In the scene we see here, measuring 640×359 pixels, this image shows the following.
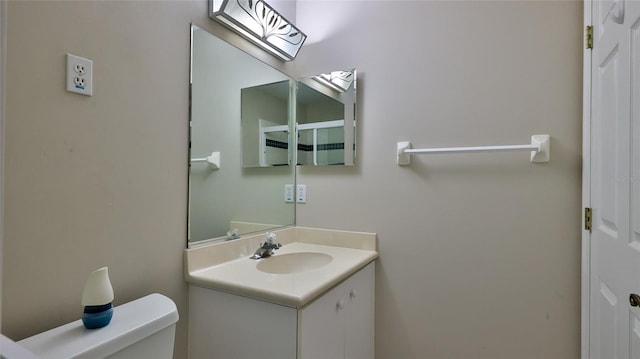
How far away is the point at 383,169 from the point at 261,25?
39.3 inches

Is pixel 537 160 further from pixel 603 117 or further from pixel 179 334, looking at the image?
pixel 179 334

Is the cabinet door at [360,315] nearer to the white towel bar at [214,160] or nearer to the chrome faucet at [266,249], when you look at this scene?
the chrome faucet at [266,249]

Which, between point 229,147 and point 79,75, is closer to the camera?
point 79,75

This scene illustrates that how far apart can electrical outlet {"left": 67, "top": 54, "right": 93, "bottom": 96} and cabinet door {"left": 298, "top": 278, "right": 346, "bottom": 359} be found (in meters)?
1.00

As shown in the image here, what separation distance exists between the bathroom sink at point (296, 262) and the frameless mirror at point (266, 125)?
55cm

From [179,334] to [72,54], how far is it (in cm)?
109

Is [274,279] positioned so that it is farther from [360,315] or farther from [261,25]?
[261,25]

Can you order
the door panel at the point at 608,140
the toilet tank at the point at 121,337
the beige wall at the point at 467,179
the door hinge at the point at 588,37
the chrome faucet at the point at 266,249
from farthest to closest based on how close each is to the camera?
the chrome faucet at the point at 266,249, the beige wall at the point at 467,179, the door hinge at the point at 588,37, the door panel at the point at 608,140, the toilet tank at the point at 121,337

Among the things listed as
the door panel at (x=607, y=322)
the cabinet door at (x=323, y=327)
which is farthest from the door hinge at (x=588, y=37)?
the cabinet door at (x=323, y=327)

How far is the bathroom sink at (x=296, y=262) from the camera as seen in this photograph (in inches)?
61.8

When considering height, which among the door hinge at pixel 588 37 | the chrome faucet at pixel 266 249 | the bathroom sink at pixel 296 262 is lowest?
the bathroom sink at pixel 296 262

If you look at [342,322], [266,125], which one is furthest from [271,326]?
[266,125]

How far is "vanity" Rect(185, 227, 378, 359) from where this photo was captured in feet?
3.50

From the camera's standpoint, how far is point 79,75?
0.95m
